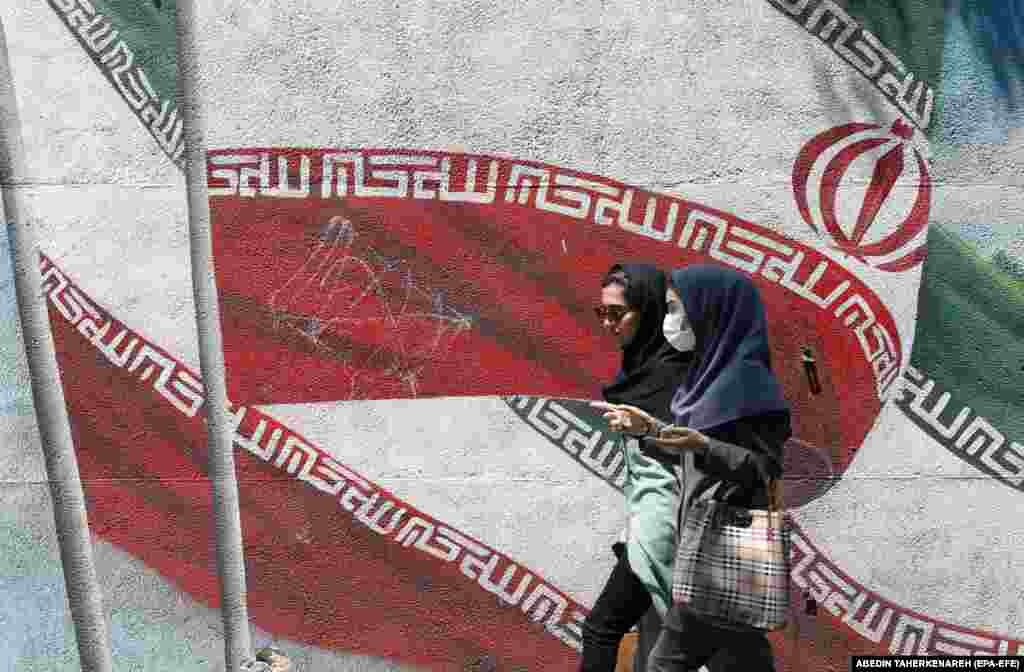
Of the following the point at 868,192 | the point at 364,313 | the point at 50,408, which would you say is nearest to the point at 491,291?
the point at 364,313

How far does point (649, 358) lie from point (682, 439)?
0.54 m

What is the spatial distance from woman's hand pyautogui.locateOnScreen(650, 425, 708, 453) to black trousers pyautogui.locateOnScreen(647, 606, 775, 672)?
0.51 meters

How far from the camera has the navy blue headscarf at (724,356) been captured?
3.13 metres

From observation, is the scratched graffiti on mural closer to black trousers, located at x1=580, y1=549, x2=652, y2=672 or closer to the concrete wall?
the concrete wall

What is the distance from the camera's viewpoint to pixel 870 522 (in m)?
4.18

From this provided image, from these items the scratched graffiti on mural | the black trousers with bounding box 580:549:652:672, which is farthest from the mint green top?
the scratched graffiti on mural

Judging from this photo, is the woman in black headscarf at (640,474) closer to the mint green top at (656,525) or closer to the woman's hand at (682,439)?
the mint green top at (656,525)

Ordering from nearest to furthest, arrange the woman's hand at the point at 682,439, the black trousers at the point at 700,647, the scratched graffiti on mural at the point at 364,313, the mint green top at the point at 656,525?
the woman's hand at the point at 682,439 < the black trousers at the point at 700,647 < the mint green top at the point at 656,525 < the scratched graffiti on mural at the point at 364,313

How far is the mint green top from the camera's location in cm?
352

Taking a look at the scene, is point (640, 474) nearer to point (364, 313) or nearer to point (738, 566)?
point (738, 566)

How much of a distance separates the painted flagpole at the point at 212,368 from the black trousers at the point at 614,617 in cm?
133

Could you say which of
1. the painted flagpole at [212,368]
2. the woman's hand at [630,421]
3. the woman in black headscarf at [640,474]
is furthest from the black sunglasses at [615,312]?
the painted flagpole at [212,368]

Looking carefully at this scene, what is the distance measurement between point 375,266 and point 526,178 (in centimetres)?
65

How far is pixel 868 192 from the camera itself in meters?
4.12
